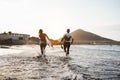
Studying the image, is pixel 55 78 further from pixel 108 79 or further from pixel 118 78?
pixel 118 78

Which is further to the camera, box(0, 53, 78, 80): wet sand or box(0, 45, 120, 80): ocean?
box(0, 45, 120, 80): ocean

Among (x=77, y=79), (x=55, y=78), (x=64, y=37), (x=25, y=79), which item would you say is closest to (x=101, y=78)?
(x=77, y=79)

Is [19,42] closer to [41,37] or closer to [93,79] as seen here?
[41,37]

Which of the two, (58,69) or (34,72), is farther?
(58,69)

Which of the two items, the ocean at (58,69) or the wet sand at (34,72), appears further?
the ocean at (58,69)

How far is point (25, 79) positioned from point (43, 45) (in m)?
11.2

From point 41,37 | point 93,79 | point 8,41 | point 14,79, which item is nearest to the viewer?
point 14,79

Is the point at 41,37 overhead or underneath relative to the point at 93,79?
overhead

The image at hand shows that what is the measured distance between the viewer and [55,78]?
24.7 feet

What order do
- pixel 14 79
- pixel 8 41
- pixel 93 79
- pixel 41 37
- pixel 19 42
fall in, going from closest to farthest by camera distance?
pixel 14 79 → pixel 93 79 → pixel 41 37 → pixel 8 41 → pixel 19 42

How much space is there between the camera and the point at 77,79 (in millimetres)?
7531

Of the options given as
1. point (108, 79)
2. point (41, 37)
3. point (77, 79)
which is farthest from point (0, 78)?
point (41, 37)

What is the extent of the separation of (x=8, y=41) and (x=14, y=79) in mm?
54901

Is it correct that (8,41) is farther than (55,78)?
Yes
